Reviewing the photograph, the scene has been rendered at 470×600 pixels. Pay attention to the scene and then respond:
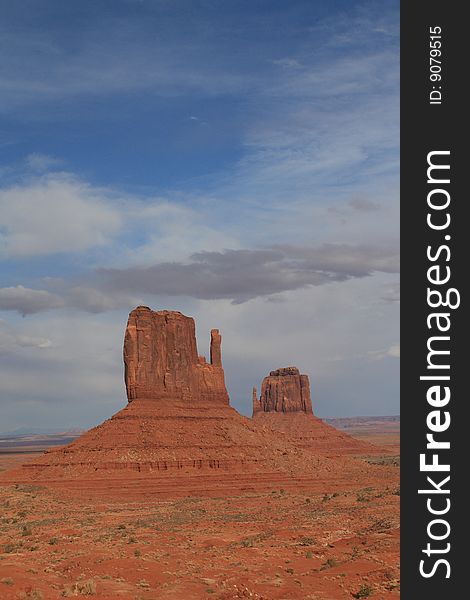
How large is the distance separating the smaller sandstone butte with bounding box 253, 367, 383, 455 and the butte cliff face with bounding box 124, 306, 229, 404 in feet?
180

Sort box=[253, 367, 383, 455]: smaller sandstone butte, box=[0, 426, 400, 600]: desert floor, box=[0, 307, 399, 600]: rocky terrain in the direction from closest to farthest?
box=[0, 426, 400, 600]: desert floor, box=[0, 307, 399, 600]: rocky terrain, box=[253, 367, 383, 455]: smaller sandstone butte

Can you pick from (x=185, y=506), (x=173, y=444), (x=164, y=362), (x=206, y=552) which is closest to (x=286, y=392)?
(x=164, y=362)

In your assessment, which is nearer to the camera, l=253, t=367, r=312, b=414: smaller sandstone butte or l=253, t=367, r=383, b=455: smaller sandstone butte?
l=253, t=367, r=383, b=455: smaller sandstone butte

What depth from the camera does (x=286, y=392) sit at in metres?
165

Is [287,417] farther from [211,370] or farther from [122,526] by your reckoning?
[122,526]

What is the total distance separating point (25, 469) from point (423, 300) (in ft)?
235

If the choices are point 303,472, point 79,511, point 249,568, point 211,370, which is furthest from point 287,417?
point 249,568

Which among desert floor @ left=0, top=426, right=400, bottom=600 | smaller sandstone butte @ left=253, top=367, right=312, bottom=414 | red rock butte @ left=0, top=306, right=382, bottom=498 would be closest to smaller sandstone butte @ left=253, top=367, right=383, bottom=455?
smaller sandstone butte @ left=253, top=367, right=312, bottom=414

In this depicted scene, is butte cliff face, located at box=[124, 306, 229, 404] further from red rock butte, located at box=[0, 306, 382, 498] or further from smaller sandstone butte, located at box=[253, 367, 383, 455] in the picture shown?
smaller sandstone butte, located at box=[253, 367, 383, 455]

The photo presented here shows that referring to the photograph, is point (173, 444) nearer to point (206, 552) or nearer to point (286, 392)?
point (206, 552)

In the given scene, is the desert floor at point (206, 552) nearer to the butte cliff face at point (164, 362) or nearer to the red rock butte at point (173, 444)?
the red rock butte at point (173, 444)

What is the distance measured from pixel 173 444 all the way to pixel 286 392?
283 ft

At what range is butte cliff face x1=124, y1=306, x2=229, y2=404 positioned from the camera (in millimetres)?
89062

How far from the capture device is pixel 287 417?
160500 mm
